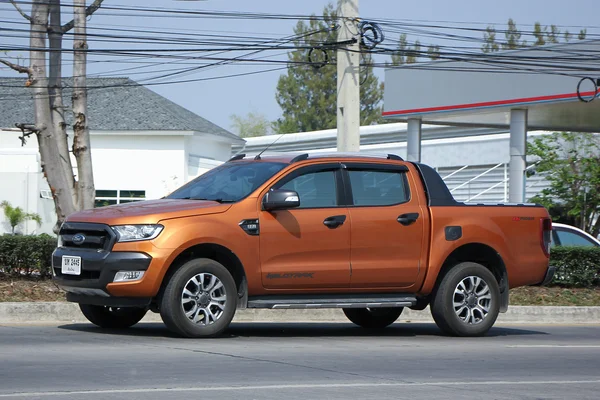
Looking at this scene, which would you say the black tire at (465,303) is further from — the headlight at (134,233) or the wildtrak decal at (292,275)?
the headlight at (134,233)

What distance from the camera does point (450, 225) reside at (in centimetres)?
1186

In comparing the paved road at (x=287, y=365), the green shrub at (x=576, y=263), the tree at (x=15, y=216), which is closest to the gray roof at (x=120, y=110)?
the tree at (x=15, y=216)

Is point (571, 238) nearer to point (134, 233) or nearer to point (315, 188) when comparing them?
point (315, 188)

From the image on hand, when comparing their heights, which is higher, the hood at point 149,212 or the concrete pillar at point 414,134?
the concrete pillar at point 414,134

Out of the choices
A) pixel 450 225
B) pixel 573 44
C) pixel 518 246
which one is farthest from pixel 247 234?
pixel 573 44

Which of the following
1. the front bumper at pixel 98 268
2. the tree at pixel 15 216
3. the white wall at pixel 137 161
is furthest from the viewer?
the white wall at pixel 137 161

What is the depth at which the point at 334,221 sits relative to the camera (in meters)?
11.2

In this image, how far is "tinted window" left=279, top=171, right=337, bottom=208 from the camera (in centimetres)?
1126

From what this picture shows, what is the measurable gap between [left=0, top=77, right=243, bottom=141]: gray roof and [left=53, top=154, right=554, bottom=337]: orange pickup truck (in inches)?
1300

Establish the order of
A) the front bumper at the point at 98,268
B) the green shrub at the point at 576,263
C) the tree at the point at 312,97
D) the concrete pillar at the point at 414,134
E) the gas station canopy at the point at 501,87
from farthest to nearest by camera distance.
A: the tree at the point at 312,97
the concrete pillar at the point at 414,134
the gas station canopy at the point at 501,87
the green shrub at the point at 576,263
the front bumper at the point at 98,268

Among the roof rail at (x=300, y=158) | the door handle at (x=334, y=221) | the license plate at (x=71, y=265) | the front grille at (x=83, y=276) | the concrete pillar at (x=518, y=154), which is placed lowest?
the front grille at (x=83, y=276)

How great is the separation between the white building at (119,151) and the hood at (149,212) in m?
31.4

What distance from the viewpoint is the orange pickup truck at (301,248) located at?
10367mm

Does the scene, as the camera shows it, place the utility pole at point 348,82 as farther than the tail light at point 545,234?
Yes
